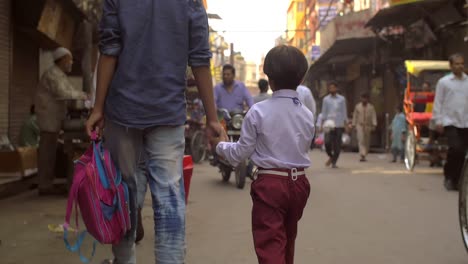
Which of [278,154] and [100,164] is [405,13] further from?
[100,164]

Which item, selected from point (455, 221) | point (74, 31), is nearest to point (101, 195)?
point (455, 221)

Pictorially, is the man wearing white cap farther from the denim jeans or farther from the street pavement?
the denim jeans

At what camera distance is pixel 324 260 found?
4.62 metres

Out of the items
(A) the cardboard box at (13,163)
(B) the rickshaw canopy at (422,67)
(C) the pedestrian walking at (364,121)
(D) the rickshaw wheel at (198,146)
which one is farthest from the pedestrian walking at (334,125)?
(A) the cardboard box at (13,163)

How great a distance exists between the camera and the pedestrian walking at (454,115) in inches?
347

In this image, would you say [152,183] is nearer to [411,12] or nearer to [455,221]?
[455,221]

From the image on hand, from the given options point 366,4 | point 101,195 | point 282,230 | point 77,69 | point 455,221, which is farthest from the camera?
point 366,4

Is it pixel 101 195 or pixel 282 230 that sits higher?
pixel 101 195

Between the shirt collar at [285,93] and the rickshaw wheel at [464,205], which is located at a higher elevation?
the shirt collar at [285,93]

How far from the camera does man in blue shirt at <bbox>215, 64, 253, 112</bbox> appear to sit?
32.0 feet

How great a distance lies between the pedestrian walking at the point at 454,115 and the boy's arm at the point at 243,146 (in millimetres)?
6214

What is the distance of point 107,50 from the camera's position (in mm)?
3197

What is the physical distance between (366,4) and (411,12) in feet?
49.5

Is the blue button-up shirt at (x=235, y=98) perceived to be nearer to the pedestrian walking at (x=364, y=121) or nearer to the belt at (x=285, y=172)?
the belt at (x=285, y=172)
